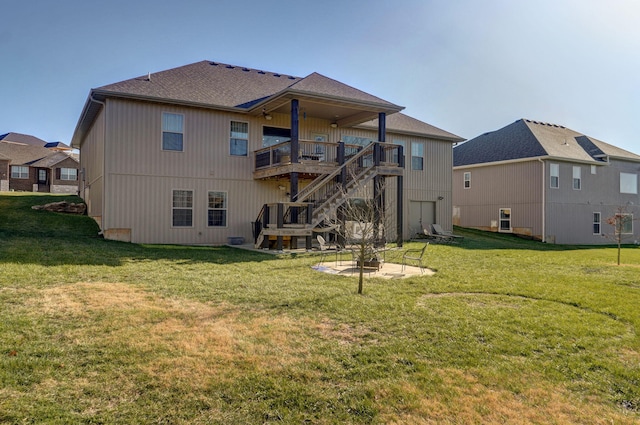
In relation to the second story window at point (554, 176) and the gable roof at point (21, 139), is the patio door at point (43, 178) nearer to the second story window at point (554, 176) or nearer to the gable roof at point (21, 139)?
the gable roof at point (21, 139)

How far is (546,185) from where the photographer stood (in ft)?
76.6

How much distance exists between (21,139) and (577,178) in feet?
186

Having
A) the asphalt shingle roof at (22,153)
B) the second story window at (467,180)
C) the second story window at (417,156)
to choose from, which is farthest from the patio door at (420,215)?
the asphalt shingle roof at (22,153)

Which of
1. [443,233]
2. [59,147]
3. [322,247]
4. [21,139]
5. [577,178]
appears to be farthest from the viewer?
[21,139]

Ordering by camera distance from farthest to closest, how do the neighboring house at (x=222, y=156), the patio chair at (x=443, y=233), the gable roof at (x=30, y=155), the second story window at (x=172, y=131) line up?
the gable roof at (x=30, y=155) < the patio chair at (x=443, y=233) < the second story window at (x=172, y=131) < the neighboring house at (x=222, y=156)

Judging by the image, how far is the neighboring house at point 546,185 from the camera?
77.8ft

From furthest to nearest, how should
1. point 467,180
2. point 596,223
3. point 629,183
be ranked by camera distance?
point 467,180 → point 629,183 → point 596,223

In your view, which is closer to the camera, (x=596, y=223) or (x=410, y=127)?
(x=410, y=127)

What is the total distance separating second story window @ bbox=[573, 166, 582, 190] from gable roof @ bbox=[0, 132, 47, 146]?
54.5 metres

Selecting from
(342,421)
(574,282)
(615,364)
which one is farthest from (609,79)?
(342,421)

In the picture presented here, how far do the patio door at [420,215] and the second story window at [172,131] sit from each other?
1084 centimetres

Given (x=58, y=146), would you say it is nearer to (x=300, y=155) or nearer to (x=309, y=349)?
(x=300, y=155)

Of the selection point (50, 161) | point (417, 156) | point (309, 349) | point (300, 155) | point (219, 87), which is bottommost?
point (309, 349)

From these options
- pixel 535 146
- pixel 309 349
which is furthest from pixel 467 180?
pixel 309 349
